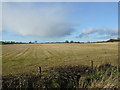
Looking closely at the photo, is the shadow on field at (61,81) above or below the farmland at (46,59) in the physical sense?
above

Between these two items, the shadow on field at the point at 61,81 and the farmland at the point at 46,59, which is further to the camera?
the farmland at the point at 46,59

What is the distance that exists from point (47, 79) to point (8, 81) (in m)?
1.18

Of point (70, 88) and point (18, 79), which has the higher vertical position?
point (18, 79)

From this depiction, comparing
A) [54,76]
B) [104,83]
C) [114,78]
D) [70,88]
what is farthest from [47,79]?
[114,78]

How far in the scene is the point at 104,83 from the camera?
5.61 meters

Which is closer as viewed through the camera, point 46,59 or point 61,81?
point 61,81

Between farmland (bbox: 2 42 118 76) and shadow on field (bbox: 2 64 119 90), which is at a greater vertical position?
shadow on field (bbox: 2 64 119 90)

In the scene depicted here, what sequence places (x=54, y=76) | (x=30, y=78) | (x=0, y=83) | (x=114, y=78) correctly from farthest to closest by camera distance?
(x=114, y=78) < (x=54, y=76) < (x=30, y=78) < (x=0, y=83)

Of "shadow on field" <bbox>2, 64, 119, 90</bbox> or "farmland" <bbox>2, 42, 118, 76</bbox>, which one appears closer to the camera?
"shadow on field" <bbox>2, 64, 119, 90</bbox>

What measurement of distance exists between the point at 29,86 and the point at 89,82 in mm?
2024

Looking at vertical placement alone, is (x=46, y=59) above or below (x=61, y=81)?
below

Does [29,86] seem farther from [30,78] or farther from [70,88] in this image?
[70,88]

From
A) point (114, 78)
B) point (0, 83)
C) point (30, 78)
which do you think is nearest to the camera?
point (0, 83)

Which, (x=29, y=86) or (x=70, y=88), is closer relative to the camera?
(x=29, y=86)
